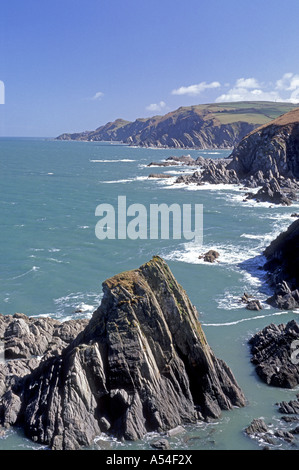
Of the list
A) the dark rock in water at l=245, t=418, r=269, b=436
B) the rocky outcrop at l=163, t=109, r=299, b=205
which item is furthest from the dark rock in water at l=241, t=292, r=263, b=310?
the rocky outcrop at l=163, t=109, r=299, b=205

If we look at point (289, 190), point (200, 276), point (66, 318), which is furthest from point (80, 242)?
point (289, 190)
